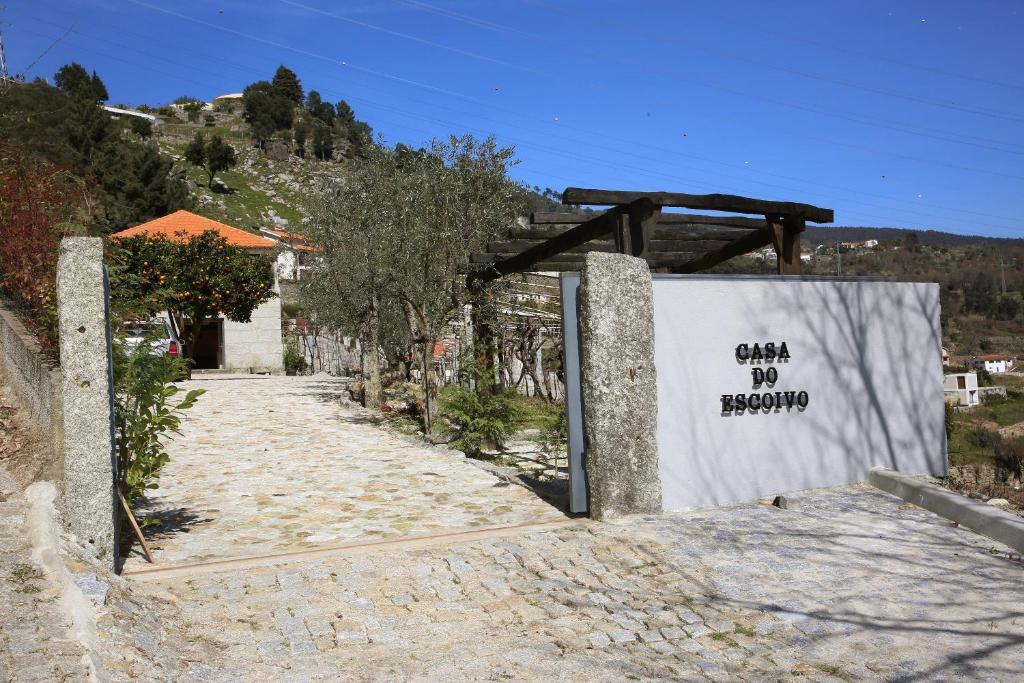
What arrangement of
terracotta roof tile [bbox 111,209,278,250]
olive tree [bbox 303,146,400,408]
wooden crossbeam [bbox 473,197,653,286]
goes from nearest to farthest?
wooden crossbeam [bbox 473,197,653,286]
olive tree [bbox 303,146,400,408]
terracotta roof tile [bbox 111,209,278,250]

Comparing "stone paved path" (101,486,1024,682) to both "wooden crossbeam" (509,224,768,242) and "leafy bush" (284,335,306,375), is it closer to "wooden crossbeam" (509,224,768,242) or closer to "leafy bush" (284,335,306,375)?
"wooden crossbeam" (509,224,768,242)

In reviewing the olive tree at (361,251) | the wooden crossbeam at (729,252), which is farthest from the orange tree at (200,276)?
the wooden crossbeam at (729,252)

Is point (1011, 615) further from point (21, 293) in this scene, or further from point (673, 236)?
point (21, 293)

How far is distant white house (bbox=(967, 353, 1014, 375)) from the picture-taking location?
41969 millimetres

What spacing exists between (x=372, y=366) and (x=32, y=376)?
8.43 m

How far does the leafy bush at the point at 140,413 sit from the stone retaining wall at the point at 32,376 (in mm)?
420

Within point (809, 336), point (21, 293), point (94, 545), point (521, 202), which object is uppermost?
point (521, 202)

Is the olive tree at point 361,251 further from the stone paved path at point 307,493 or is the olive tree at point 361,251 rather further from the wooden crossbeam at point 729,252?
the wooden crossbeam at point 729,252

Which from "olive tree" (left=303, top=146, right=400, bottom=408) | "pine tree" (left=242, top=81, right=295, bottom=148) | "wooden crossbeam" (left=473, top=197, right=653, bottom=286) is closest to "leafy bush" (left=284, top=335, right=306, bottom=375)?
"olive tree" (left=303, top=146, right=400, bottom=408)

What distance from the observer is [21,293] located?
9.94 metres

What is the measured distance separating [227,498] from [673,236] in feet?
19.0

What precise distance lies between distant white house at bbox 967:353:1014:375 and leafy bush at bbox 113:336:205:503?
44.1 metres

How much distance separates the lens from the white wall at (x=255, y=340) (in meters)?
29.4

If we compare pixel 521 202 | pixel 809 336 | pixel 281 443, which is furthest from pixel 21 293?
pixel 809 336
